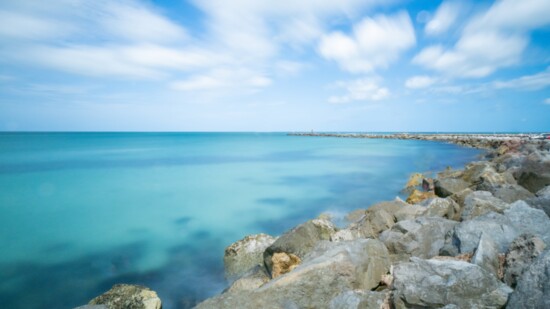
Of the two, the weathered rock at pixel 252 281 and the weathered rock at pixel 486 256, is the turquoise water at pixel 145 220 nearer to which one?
the weathered rock at pixel 252 281

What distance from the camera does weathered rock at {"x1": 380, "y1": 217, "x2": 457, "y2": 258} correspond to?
16.9ft

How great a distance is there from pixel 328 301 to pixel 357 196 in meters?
11.3

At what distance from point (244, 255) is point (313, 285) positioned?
3.76 metres

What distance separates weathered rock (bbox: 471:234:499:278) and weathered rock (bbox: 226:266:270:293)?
3539mm

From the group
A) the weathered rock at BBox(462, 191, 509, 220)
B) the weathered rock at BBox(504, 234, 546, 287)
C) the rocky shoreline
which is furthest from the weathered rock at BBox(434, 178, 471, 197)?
the weathered rock at BBox(504, 234, 546, 287)

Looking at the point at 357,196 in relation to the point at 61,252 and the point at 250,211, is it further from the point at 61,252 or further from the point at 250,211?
the point at 61,252

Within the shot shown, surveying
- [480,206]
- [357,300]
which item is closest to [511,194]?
[480,206]

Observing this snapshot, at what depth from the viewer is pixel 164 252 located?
8273 millimetres

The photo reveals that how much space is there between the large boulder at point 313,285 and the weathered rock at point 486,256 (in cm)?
134

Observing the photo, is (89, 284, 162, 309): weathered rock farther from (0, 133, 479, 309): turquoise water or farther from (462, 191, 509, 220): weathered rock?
(462, 191, 509, 220): weathered rock

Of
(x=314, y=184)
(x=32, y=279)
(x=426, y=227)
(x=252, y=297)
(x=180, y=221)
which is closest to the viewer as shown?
Answer: (x=252, y=297)

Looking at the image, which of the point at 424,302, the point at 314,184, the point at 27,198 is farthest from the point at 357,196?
the point at 27,198

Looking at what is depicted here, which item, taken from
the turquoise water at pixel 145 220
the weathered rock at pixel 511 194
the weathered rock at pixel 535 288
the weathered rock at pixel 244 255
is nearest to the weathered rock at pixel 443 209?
the weathered rock at pixel 511 194

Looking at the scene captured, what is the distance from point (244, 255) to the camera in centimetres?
712
